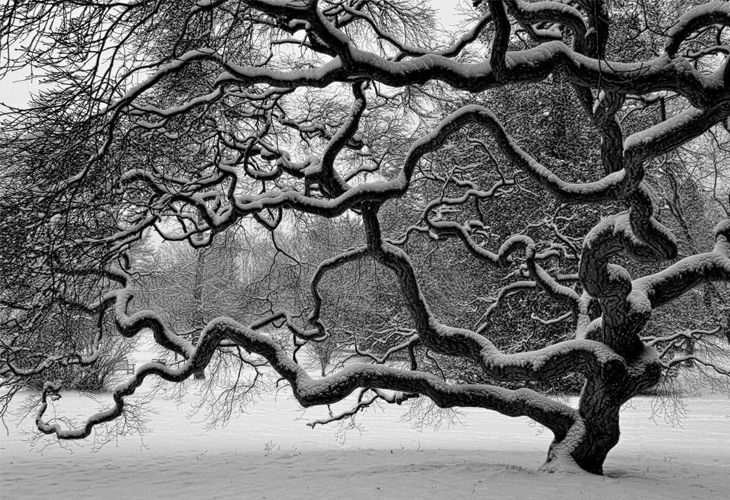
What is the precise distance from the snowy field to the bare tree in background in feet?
2.55

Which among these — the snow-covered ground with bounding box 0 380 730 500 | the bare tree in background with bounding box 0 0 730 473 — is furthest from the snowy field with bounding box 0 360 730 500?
the bare tree in background with bounding box 0 0 730 473

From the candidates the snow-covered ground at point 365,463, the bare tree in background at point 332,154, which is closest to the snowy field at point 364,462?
the snow-covered ground at point 365,463

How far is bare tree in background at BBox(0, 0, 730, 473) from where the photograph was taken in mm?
4328

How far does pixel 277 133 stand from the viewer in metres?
9.05

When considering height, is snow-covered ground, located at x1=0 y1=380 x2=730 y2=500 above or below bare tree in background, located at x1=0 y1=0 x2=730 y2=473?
below

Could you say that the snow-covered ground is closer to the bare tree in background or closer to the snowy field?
the snowy field

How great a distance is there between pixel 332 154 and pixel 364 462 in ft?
14.3

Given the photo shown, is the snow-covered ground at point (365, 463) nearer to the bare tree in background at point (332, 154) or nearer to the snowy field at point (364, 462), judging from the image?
the snowy field at point (364, 462)

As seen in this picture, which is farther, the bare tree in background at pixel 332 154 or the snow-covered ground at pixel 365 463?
the snow-covered ground at pixel 365 463

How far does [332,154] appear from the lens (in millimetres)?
6211

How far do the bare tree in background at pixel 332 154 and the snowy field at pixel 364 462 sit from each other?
0.78 metres

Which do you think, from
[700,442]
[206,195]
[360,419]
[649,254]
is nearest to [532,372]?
[649,254]

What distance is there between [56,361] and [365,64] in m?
5.41

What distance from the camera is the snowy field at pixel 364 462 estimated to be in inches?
244
